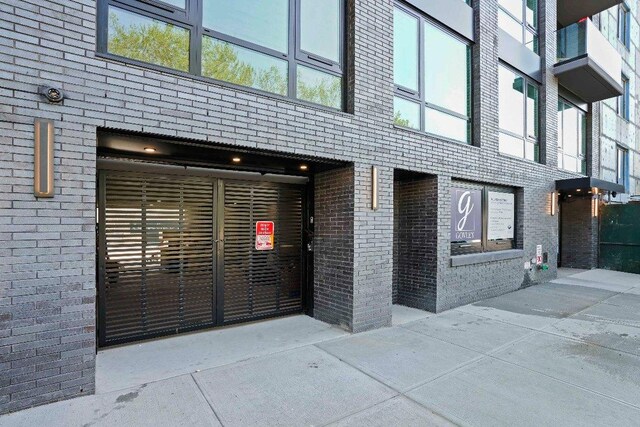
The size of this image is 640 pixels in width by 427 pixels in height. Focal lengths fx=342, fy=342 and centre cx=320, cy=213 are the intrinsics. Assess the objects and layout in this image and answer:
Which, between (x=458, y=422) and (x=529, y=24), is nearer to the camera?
(x=458, y=422)

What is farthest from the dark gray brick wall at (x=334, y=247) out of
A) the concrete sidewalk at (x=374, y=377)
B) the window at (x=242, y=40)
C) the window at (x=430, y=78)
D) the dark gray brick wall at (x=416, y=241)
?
the dark gray brick wall at (x=416, y=241)

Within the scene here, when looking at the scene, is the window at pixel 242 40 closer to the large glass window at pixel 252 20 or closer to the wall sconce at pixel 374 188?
the large glass window at pixel 252 20

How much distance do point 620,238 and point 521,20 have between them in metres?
8.51

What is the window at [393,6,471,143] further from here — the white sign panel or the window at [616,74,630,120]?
the window at [616,74,630,120]

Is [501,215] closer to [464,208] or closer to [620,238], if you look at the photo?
[464,208]

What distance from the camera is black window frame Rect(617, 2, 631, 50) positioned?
14808mm

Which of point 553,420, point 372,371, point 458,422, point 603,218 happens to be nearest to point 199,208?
point 372,371

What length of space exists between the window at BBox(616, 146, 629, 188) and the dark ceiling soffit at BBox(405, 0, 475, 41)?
12.0 metres

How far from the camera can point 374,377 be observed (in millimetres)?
3721

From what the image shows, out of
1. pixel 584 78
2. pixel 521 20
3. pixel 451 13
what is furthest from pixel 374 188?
pixel 584 78

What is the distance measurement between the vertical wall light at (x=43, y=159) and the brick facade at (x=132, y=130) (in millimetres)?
58

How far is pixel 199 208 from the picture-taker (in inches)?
201

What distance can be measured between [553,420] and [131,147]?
5274mm

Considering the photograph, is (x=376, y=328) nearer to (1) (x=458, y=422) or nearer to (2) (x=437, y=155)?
(1) (x=458, y=422)
